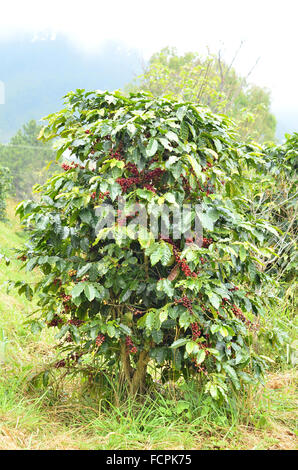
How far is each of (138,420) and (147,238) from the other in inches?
36.8

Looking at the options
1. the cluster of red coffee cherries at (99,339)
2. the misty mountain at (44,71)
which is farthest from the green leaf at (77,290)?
the misty mountain at (44,71)

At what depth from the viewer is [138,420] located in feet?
6.36

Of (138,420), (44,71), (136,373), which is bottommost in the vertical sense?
(138,420)

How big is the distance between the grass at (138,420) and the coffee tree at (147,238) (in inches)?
6.0

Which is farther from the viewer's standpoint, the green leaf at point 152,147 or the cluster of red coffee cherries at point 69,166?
the cluster of red coffee cherries at point 69,166

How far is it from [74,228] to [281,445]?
1.46m

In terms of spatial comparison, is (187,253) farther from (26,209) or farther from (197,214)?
(26,209)

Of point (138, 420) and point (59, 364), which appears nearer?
point (138, 420)

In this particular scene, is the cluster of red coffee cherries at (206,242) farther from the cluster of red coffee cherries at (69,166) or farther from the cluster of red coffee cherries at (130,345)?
the cluster of red coffee cherries at (69,166)

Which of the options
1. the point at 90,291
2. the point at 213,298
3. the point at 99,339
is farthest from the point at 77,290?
the point at 213,298

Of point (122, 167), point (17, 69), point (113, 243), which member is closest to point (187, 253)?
point (113, 243)

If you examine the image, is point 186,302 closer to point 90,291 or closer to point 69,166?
point 90,291

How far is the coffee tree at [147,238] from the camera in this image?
177cm

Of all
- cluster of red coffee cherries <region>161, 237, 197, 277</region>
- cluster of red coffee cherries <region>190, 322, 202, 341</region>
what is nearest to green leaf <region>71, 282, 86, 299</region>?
cluster of red coffee cherries <region>161, 237, 197, 277</region>
